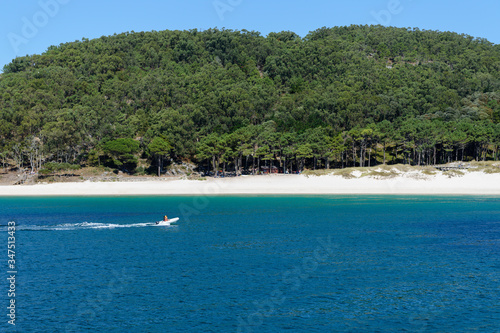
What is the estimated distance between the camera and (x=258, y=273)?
33812 millimetres

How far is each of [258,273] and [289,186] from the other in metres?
68.4

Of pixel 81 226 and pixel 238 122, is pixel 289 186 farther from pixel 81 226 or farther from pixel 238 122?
pixel 81 226

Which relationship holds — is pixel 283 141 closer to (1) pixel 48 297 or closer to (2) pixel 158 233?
(2) pixel 158 233

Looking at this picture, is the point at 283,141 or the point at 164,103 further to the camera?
the point at 164,103

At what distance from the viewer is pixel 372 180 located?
10231 cm

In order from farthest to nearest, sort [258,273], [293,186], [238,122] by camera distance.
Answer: [238,122]
[293,186]
[258,273]

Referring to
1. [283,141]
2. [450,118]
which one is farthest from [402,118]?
[283,141]

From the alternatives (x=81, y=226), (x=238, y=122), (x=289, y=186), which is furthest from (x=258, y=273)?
(x=238, y=122)

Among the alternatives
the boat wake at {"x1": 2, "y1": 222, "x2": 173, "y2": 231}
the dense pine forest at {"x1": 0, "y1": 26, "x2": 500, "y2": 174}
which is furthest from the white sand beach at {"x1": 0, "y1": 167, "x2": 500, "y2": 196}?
the boat wake at {"x1": 2, "y1": 222, "x2": 173, "y2": 231}

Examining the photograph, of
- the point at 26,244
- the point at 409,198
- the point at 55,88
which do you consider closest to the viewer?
the point at 26,244

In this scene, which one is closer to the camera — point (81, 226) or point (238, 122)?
point (81, 226)

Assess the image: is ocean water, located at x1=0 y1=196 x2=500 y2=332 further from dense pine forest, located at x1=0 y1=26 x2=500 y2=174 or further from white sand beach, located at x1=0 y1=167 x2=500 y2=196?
dense pine forest, located at x1=0 y1=26 x2=500 y2=174

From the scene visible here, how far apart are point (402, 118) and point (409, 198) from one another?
212ft

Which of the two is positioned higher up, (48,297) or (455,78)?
(455,78)
